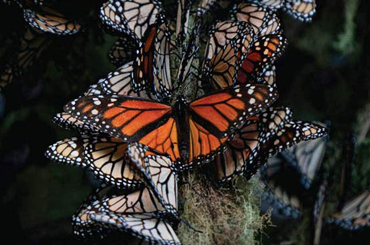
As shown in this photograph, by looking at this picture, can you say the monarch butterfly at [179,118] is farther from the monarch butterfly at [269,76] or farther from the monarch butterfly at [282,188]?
the monarch butterfly at [282,188]

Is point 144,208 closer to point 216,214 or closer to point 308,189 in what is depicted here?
point 216,214

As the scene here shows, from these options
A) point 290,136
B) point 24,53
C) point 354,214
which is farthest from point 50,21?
point 354,214

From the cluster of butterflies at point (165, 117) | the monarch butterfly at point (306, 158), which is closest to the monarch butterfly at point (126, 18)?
the cluster of butterflies at point (165, 117)

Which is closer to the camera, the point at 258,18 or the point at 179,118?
the point at 179,118

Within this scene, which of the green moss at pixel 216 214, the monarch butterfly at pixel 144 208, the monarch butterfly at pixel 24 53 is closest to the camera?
the monarch butterfly at pixel 144 208

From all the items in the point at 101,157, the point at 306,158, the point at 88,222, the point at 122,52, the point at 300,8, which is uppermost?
the point at 300,8
